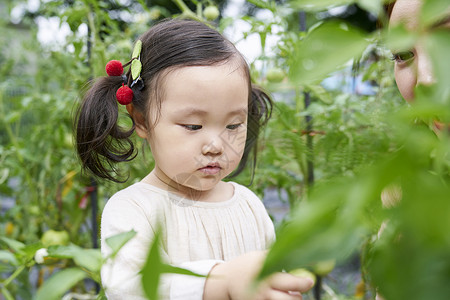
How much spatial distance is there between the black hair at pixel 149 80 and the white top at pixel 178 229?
0.13 m

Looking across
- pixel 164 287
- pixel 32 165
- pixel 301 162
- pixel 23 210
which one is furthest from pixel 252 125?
pixel 23 210

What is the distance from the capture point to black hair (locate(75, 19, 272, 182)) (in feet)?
2.34

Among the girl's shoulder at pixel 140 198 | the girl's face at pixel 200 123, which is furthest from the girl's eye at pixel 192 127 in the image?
the girl's shoulder at pixel 140 198

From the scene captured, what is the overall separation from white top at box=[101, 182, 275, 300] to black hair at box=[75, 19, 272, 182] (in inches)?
5.2

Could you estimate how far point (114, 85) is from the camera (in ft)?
2.78

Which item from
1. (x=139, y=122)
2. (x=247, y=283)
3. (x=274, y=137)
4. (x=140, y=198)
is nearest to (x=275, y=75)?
(x=274, y=137)

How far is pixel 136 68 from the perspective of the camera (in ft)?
2.52

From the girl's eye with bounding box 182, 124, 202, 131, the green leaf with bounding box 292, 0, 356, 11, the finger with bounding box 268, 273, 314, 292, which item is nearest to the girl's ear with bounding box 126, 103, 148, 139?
the girl's eye with bounding box 182, 124, 202, 131

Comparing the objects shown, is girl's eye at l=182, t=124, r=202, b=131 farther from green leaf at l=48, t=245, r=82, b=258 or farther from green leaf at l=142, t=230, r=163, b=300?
green leaf at l=142, t=230, r=163, b=300

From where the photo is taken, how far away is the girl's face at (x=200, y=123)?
659 mm

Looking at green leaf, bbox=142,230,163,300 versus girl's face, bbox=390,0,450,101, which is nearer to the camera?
green leaf, bbox=142,230,163,300

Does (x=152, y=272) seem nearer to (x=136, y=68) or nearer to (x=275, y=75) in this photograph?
(x=136, y=68)

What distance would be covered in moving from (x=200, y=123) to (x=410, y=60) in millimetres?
300

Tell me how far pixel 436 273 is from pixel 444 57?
3.4 inches
